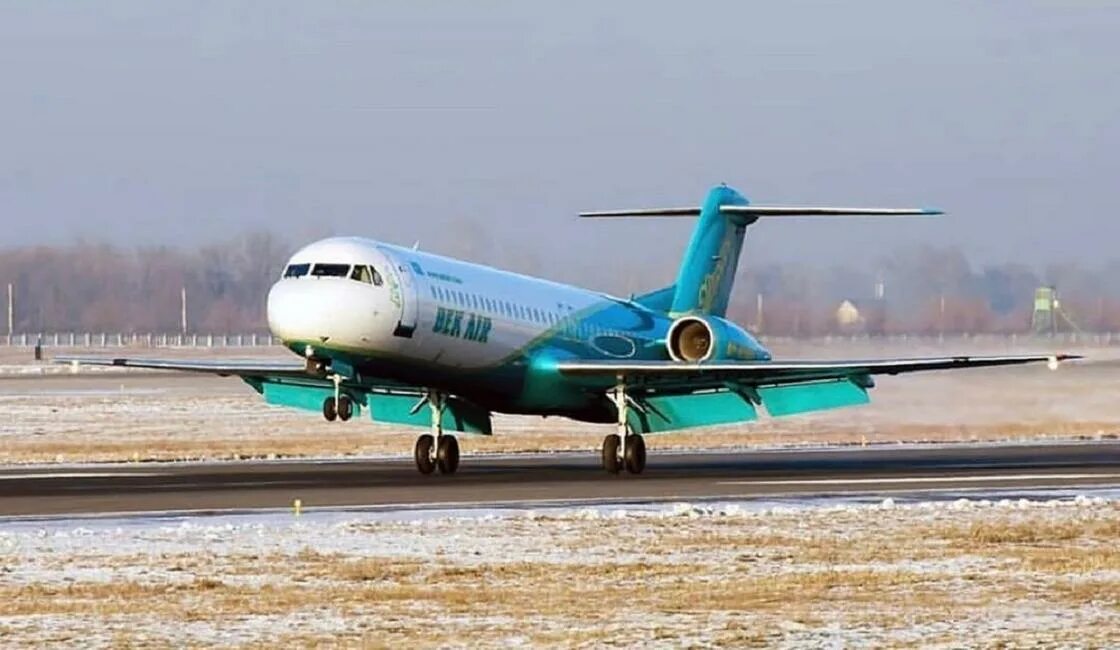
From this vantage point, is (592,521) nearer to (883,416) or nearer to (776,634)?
(776,634)

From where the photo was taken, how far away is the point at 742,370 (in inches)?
1553

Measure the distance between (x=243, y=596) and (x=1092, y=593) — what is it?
23.3ft

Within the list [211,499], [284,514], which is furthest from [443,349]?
[284,514]

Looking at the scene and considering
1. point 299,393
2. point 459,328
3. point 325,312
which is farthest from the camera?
point 299,393

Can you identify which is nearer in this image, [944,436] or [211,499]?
[211,499]

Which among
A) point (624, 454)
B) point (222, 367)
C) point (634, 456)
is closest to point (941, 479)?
point (634, 456)

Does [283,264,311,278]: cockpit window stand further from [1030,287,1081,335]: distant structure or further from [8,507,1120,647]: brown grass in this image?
[1030,287,1081,335]: distant structure

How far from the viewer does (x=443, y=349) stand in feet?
124

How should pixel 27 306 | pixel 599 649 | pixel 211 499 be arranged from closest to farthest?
pixel 599 649 < pixel 211 499 < pixel 27 306

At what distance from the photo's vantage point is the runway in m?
30.4

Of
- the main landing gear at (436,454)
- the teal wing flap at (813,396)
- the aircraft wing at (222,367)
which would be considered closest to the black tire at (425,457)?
the main landing gear at (436,454)

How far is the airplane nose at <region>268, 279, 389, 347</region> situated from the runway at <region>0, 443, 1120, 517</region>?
2.37 metres

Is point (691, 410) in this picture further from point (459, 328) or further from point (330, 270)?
point (330, 270)

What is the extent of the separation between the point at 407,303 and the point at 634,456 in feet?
17.5
